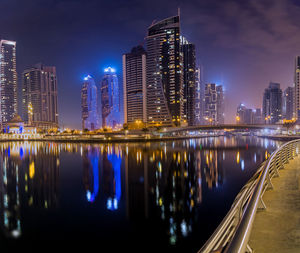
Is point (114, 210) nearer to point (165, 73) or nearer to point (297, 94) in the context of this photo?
point (297, 94)

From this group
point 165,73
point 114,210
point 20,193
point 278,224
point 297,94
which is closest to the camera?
point 278,224

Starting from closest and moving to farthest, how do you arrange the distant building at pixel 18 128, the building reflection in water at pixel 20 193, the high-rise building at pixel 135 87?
the building reflection in water at pixel 20 193
the distant building at pixel 18 128
the high-rise building at pixel 135 87

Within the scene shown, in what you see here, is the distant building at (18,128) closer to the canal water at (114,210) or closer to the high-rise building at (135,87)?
the high-rise building at (135,87)

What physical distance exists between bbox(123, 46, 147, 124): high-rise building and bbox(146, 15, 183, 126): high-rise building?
16.5 feet

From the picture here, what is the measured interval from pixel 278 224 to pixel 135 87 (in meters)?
181

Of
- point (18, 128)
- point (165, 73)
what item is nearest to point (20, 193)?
point (18, 128)

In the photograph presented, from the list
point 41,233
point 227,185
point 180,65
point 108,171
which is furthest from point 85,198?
point 180,65

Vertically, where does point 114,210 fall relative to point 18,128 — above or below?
below

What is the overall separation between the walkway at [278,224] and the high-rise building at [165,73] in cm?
16024

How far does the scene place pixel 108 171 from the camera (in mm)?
24750

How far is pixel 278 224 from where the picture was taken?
5.22 meters

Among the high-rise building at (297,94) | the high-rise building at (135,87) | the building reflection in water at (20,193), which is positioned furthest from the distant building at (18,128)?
the high-rise building at (297,94)

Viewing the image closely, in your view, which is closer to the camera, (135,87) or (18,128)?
(18,128)

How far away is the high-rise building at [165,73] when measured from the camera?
170375 mm
